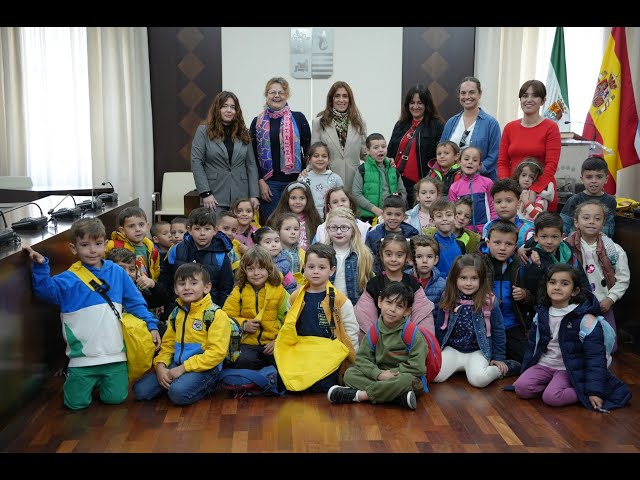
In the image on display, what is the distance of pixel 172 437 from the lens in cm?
287

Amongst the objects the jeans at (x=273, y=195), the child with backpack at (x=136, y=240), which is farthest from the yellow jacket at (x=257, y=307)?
the jeans at (x=273, y=195)

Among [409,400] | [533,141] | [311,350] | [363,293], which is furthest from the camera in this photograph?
[533,141]

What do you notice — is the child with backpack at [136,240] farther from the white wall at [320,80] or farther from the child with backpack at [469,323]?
the white wall at [320,80]

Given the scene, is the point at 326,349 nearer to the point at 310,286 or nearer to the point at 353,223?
the point at 310,286

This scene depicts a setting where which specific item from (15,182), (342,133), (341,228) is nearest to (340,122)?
(342,133)

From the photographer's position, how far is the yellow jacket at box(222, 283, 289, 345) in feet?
11.6

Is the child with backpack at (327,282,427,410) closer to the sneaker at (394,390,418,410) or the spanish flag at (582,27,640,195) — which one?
the sneaker at (394,390,418,410)

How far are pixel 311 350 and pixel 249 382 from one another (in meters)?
0.33

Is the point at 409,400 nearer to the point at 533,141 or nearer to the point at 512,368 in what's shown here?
the point at 512,368

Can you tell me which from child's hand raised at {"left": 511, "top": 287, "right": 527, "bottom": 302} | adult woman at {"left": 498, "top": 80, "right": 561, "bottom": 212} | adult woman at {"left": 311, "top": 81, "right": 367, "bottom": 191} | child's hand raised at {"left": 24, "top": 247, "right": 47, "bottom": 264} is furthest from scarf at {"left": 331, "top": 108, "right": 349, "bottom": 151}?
child's hand raised at {"left": 24, "top": 247, "right": 47, "bottom": 264}

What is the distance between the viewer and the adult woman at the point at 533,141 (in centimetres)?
446

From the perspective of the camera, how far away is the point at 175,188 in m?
7.55

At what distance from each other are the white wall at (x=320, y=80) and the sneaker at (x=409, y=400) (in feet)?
15.5
